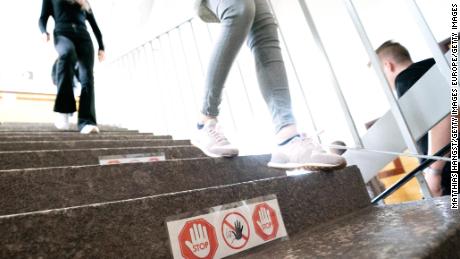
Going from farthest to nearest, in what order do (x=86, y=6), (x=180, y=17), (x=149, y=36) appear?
1. (x=149, y=36)
2. (x=180, y=17)
3. (x=86, y=6)

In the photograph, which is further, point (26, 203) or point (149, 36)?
point (149, 36)

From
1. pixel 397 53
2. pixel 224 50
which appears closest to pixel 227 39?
pixel 224 50

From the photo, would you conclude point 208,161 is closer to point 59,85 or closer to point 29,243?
point 29,243

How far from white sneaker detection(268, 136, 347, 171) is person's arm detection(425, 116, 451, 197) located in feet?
2.09

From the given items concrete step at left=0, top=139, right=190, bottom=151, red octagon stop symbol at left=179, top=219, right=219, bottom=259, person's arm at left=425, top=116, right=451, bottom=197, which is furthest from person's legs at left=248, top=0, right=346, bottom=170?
concrete step at left=0, top=139, right=190, bottom=151

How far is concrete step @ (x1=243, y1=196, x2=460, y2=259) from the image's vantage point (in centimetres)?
48

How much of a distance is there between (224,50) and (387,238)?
73 cm

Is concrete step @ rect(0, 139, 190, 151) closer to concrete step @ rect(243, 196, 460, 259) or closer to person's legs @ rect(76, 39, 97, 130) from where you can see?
person's legs @ rect(76, 39, 97, 130)

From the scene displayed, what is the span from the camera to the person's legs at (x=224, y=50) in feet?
3.49

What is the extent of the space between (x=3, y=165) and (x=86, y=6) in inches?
63.2

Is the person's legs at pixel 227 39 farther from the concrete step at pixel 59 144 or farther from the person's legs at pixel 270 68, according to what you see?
the concrete step at pixel 59 144

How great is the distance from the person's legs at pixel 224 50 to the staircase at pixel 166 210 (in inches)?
6.2

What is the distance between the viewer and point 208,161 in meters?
1.08

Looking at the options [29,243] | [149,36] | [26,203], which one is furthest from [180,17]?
[29,243]
